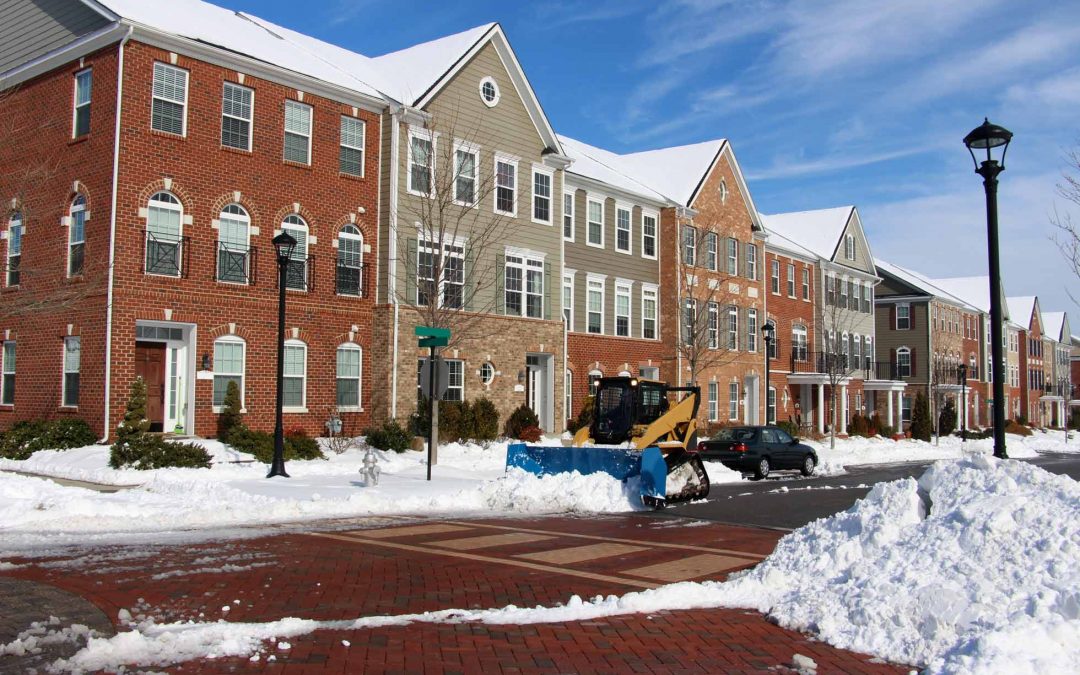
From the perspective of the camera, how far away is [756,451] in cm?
2580

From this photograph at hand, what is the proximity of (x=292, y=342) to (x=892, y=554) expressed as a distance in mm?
19675

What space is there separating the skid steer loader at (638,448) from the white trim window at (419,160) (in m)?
10.2

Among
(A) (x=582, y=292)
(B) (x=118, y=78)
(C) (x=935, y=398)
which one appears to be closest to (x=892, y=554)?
(B) (x=118, y=78)

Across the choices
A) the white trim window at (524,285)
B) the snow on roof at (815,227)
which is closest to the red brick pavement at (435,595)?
the white trim window at (524,285)

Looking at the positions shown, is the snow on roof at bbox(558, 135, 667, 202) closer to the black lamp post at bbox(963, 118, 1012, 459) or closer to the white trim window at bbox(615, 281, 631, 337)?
the white trim window at bbox(615, 281, 631, 337)

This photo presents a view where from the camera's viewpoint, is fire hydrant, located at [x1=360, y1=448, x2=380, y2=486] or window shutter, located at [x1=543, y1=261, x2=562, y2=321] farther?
window shutter, located at [x1=543, y1=261, x2=562, y2=321]

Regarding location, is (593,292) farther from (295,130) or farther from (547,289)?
(295,130)

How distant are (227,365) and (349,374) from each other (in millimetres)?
3992

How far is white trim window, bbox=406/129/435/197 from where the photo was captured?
27763 millimetres

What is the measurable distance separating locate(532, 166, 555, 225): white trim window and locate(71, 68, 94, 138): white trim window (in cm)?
1422

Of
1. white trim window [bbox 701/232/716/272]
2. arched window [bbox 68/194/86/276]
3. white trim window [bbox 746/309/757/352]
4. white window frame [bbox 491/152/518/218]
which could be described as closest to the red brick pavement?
arched window [bbox 68/194/86/276]

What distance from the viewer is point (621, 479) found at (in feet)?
56.4

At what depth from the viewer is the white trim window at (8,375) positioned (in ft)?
82.8

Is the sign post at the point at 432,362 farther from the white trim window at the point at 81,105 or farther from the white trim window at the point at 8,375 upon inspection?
the white trim window at the point at 8,375
